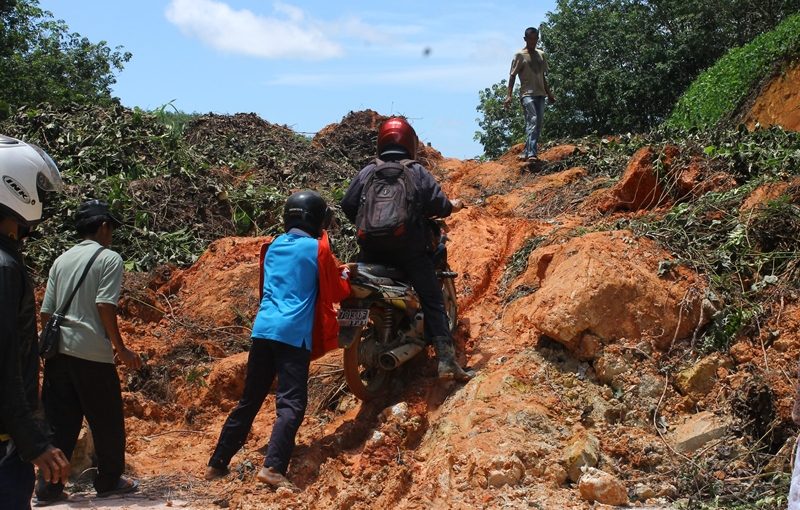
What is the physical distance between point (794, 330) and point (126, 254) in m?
6.88

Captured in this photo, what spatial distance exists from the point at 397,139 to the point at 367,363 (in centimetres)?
161

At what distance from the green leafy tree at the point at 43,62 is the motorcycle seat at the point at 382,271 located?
12.3 metres

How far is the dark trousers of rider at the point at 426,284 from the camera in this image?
6465mm

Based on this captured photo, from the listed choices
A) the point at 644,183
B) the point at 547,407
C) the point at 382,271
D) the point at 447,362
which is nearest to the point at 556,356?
the point at 547,407

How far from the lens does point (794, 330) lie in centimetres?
615

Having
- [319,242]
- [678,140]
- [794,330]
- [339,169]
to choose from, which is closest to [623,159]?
[678,140]

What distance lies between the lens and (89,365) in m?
5.80

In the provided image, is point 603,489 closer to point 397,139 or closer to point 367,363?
point 367,363

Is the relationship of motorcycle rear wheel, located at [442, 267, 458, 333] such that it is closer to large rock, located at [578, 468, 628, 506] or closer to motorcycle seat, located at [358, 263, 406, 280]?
motorcycle seat, located at [358, 263, 406, 280]

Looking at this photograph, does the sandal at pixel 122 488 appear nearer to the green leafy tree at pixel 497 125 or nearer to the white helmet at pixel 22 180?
the white helmet at pixel 22 180

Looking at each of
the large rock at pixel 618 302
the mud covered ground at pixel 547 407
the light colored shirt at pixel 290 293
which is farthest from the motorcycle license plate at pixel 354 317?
the large rock at pixel 618 302

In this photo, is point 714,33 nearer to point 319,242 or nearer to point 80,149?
point 80,149

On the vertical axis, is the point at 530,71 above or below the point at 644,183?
above

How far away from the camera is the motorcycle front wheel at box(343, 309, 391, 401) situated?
20.7 ft
